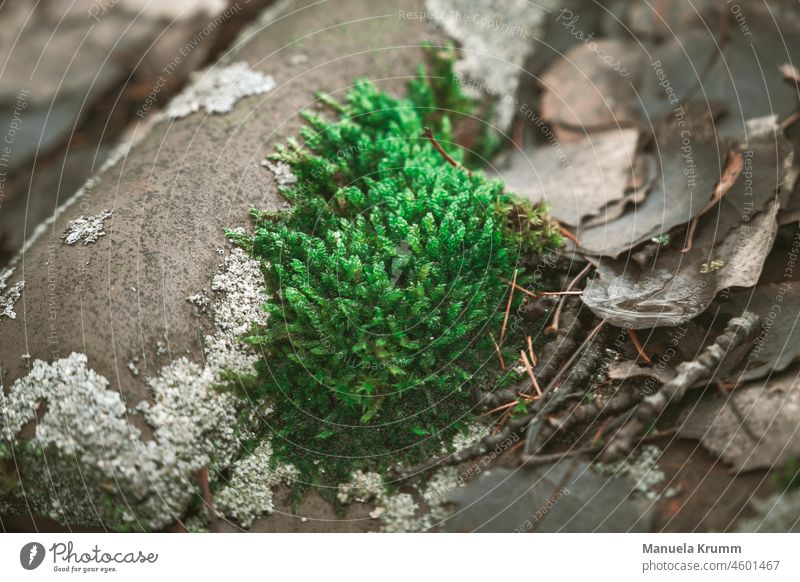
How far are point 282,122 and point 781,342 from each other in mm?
1808

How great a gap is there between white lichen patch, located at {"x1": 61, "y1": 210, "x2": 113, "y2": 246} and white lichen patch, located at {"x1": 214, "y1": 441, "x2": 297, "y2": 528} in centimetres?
85

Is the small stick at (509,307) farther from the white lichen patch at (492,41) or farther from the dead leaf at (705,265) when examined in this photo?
the white lichen patch at (492,41)

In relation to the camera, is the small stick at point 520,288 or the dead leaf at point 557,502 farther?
the small stick at point 520,288

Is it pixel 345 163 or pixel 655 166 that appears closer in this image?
pixel 345 163

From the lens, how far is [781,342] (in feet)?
5.53

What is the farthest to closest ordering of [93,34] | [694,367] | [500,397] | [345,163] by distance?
1. [93,34]
2. [345,163]
3. [500,397]
4. [694,367]

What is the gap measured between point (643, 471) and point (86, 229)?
71.6 inches

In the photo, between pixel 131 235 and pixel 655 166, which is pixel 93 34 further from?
pixel 655 166

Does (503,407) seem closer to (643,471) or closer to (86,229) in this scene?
(643,471)
